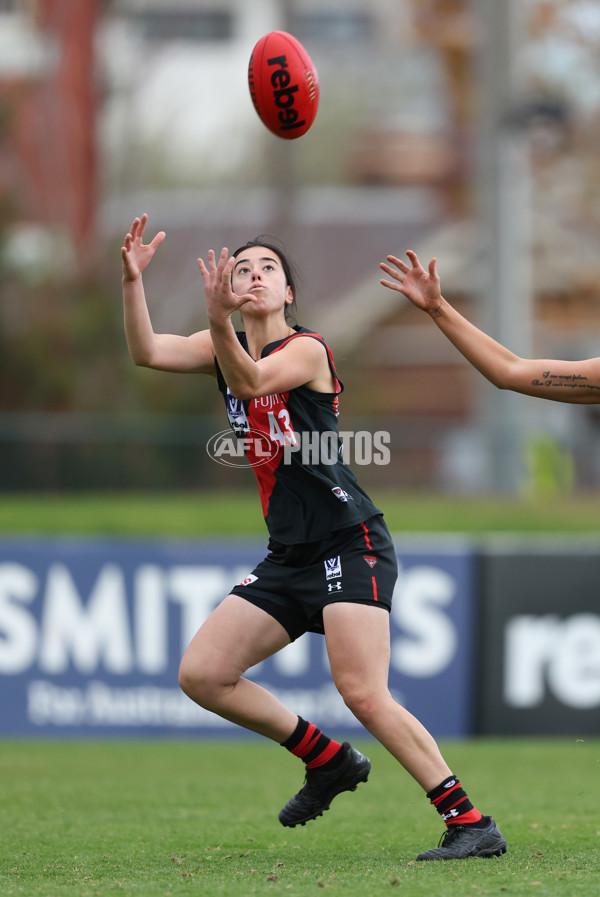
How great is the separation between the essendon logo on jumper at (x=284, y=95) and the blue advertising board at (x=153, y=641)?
194 inches

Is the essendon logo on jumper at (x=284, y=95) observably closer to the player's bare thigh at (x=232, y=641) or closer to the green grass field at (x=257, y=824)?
the player's bare thigh at (x=232, y=641)

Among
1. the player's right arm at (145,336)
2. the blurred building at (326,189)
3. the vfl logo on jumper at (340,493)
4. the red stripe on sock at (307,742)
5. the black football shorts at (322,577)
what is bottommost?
the red stripe on sock at (307,742)

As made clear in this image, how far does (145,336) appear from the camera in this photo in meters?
5.33

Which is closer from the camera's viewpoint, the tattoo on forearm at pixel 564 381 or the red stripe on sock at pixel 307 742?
the tattoo on forearm at pixel 564 381

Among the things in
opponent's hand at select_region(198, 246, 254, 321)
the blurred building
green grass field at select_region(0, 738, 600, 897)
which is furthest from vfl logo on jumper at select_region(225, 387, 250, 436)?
the blurred building

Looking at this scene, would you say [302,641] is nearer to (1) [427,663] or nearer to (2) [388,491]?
(1) [427,663]

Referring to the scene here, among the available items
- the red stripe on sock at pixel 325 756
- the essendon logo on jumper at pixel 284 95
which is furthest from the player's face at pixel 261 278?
the red stripe on sock at pixel 325 756

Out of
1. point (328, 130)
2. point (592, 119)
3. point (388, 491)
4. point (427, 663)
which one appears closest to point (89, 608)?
point (427, 663)

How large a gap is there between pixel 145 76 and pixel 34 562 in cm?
1408

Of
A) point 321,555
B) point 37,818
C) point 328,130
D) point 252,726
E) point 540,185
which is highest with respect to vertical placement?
point 328,130

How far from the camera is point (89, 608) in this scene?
10102mm

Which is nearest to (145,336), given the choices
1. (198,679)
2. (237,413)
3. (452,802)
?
(237,413)

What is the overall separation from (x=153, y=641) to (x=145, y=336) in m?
5.13

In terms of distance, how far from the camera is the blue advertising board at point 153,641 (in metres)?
10.1
